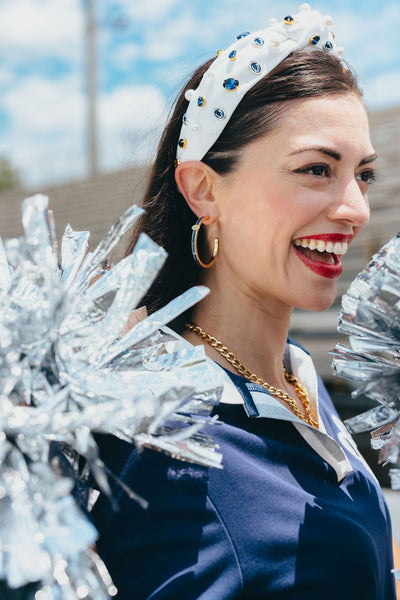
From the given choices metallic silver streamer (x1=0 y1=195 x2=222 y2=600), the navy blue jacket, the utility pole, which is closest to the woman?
the navy blue jacket

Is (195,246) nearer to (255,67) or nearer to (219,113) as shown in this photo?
(219,113)

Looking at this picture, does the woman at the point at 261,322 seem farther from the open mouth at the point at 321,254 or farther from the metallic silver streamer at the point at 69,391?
the metallic silver streamer at the point at 69,391

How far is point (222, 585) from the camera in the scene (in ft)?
2.97

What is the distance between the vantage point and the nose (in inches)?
45.9

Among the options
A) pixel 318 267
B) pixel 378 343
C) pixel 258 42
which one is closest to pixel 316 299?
pixel 318 267

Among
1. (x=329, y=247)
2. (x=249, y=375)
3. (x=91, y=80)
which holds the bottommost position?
(x=249, y=375)

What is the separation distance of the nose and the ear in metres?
0.25

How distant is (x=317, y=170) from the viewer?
118cm

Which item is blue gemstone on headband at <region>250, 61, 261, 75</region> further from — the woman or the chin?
the chin

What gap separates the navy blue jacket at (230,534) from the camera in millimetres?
921

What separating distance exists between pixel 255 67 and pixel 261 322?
1.69 feet

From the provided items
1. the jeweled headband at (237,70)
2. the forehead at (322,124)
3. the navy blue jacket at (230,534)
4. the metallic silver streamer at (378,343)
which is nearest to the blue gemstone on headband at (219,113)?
the jeweled headband at (237,70)

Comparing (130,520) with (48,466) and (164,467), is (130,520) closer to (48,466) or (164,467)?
(164,467)

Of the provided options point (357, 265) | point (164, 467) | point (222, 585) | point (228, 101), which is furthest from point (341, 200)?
point (357, 265)
